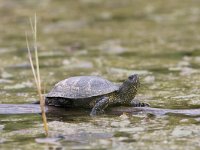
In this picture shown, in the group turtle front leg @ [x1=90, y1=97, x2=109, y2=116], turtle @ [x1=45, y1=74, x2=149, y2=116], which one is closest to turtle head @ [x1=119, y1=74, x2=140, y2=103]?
turtle @ [x1=45, y1=74, x2=149, y2=116]

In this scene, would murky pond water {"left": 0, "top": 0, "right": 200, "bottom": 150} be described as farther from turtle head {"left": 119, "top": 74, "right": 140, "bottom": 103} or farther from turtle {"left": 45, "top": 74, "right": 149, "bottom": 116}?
turtle head {"left": 119, "top": 74, "right": 140, "bottom": 103}

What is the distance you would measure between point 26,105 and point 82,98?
648 mm

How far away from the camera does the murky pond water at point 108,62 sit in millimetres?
5203

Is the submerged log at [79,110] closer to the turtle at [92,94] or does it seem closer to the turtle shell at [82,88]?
the turtle at [92,94]

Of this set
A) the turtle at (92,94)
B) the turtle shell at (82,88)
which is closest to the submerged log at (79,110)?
the turtle at (92,94)

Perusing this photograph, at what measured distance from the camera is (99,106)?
234 inches

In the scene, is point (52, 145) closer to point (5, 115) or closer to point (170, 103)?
point (5, 115)

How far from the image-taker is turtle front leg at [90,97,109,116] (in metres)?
5.93

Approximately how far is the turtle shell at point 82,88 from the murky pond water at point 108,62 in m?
0.20

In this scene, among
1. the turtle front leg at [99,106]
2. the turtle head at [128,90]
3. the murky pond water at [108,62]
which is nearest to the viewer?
the murky pond water at [108,62]

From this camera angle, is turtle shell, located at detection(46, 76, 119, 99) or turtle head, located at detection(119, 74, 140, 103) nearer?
turtle shell, located at detection(46, 76, 119, 99)

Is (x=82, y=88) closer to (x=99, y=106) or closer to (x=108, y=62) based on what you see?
(x=99, y=106)

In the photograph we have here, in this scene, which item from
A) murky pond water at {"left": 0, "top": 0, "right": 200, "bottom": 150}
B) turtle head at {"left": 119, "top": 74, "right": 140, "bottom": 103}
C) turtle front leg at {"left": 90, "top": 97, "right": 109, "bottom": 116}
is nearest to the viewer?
murky pond water at {"left": 0, "top": 0, "right": 200, "bottom": 150}

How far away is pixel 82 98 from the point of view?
19.6ft
